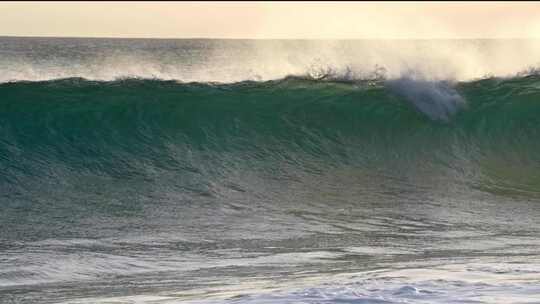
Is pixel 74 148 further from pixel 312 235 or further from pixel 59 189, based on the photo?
pixel 312 235

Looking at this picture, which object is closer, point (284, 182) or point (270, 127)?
point (284, 182)

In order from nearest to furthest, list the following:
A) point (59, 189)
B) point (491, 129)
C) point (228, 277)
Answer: point (228, 277) → point (59, 189) → point (491, 129)

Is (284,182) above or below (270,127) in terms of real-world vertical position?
below

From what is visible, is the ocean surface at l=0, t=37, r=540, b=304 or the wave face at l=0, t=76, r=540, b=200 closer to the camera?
the ocean surface at l=0, t=37, r=540, b=304

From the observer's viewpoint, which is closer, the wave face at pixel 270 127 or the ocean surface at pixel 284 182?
the ocean surface at pixel 284 182

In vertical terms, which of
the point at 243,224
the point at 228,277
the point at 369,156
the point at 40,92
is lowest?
the point at 228,277

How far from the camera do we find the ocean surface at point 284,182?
22.4 feet

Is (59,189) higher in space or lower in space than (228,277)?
higher

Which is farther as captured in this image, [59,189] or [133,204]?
[59,189]

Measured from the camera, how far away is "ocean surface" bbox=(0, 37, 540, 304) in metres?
6.82

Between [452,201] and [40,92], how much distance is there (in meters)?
6.83

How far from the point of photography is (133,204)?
10.1m

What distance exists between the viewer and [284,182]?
11312mm

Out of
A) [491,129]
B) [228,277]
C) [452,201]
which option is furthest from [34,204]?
[491,129]
